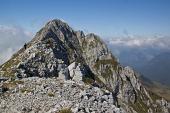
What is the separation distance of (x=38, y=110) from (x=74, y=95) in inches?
229

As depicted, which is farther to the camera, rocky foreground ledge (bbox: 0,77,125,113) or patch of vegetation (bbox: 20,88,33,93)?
patch of vegetation (bbox: 20,88,33,93)

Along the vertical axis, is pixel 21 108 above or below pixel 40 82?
below

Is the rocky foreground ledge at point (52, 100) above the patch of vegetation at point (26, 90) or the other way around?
the other way around

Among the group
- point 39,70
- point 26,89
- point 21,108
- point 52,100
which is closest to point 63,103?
point 52,100

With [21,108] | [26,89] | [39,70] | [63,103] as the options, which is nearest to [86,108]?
[63,103]

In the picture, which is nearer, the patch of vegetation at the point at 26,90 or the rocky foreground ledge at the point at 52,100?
the rocky foreground ledge at the point at 52,100

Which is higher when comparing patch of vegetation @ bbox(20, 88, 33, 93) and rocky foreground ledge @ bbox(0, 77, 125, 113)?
patch of vegetation @ bbox(20, 88, 33, 93)

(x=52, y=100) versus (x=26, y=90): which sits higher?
(x=26, y=90)

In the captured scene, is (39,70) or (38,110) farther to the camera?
(39,70)

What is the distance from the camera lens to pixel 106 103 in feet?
143

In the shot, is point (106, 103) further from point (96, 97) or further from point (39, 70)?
point (39, 70)

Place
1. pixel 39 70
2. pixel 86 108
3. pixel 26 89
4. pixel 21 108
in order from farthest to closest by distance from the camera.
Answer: pixel 39 70, pixel 26 89, pixel 21 108, pixel 86 108

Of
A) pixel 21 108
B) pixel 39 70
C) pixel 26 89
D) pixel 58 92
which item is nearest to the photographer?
pixel 21 108

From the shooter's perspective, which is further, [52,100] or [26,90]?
[26,90]
